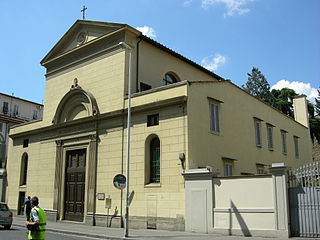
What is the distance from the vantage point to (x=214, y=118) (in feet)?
66.3

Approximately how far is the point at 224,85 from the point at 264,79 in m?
39.4

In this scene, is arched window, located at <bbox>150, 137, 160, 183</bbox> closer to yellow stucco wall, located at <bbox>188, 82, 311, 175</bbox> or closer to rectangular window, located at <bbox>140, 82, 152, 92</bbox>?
yellow stucco wall, located at <bbox>188, 82, 311, 175</bbox>

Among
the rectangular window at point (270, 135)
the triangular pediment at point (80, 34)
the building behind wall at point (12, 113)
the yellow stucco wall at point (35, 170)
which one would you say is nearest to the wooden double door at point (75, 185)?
the yellow stucco wall at point (35, 170)

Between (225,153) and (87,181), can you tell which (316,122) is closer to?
(225,153)

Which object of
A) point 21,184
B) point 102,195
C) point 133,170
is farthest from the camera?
point 21,184

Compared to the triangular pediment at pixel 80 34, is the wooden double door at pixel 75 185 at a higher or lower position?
lower

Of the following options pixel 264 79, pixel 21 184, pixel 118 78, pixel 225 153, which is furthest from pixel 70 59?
pixel 264 79

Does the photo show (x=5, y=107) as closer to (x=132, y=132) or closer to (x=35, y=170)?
(x=35, y=170)

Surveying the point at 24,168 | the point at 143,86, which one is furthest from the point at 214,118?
the point at 24,168

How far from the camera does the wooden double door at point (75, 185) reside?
23.0 meters

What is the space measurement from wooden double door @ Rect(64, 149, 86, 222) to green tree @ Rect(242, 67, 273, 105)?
39.1 m

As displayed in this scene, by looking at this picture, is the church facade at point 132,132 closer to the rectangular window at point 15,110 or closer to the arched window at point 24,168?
the arched window at point 24,168

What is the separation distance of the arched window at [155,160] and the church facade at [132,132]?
56 mm

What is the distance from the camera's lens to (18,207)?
92.1 ft
